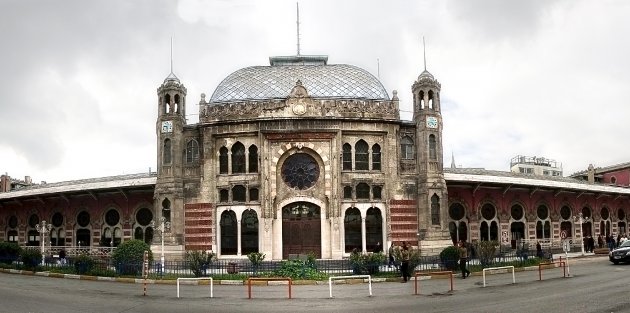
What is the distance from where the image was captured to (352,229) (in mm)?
40844

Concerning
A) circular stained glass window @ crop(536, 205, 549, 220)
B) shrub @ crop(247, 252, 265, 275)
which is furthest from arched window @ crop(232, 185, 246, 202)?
circular stained glass window @ crop(536, 205, 549, 220)

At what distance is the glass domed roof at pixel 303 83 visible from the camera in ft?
141

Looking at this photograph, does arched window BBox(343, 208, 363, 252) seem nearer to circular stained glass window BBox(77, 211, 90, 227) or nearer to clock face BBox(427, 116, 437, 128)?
clock face BBox(427, 116, 437, 128)

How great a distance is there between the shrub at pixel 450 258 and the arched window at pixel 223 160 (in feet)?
53.9

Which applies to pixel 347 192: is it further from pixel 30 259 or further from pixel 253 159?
pixel 30 259

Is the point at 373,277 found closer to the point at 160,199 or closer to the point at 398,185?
the point at 398,185

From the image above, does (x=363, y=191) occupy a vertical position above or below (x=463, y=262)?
above

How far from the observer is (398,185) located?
1633 inches

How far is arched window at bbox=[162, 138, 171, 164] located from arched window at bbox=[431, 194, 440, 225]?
17846 millimetres

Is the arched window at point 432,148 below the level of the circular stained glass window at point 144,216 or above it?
above

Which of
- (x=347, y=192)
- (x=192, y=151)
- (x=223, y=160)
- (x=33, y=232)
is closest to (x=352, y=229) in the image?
(x=347, y=192)

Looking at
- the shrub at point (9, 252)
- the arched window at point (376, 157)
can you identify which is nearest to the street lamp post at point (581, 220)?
the arched window at point (376, 157)

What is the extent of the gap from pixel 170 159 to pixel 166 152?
644mm

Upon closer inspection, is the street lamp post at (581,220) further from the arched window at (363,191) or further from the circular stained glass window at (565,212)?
the arched window at (363,191)
